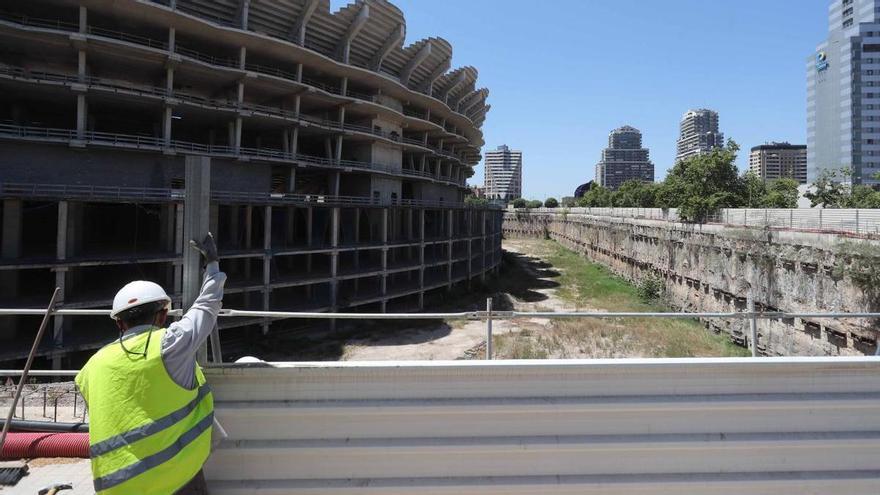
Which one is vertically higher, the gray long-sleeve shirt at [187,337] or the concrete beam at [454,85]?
the concrete beam at [454,85]

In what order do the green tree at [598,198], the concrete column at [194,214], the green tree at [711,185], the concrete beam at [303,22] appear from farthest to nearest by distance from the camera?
the green tree at [598,198] < the green tree at [711,185] < the concrete beam at [303,22] < the concrete column at [194,214]

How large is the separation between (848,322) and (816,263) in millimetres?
2784

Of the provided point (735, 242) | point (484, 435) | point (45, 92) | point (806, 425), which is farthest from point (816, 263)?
point (45, 92)

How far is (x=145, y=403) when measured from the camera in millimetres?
2443

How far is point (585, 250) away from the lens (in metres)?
61.8

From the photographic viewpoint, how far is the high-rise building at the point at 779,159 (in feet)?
565

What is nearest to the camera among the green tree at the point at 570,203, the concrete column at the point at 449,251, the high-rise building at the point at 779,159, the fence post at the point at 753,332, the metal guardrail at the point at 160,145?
the fence post at the point at 753,332

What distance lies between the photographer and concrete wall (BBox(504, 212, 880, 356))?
17234 mm

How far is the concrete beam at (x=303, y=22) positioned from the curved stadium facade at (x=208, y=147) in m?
0.12

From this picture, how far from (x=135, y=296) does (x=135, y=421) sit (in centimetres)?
69

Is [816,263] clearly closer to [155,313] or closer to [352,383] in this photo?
[352,383]

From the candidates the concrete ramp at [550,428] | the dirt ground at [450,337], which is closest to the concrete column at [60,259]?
the dirt ground at [450,337]

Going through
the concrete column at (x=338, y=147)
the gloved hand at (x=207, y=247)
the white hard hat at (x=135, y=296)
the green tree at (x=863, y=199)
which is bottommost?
the white hard hat at (x=135, y=296)

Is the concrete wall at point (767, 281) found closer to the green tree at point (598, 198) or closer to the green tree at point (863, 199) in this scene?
the green tree at point (863, 199)
